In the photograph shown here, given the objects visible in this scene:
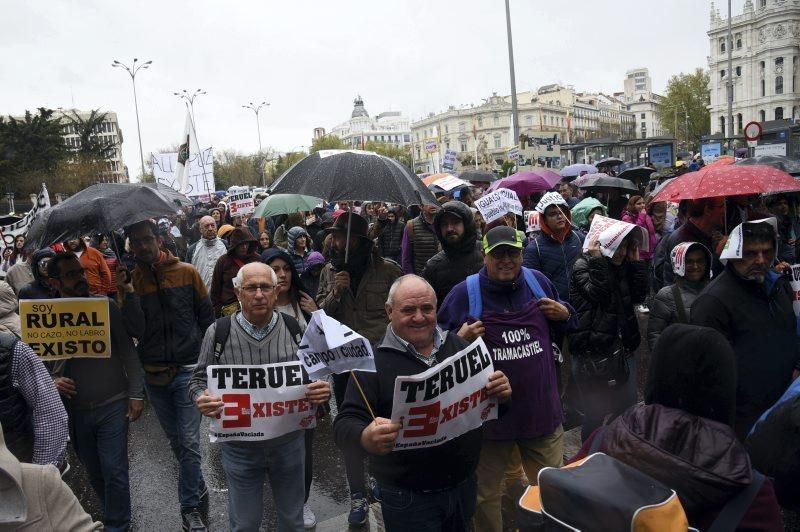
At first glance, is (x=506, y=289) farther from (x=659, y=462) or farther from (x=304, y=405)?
(x=659, y=462)

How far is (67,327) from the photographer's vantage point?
11.7 feet

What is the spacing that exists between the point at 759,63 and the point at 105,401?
325 feet

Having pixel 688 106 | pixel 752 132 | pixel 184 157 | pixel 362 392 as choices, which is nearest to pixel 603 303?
pixel 362 392

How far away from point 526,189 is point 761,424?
27.6 ft

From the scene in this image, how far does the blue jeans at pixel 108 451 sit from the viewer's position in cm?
366

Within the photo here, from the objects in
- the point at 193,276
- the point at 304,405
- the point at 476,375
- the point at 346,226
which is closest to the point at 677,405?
the point at 476,375

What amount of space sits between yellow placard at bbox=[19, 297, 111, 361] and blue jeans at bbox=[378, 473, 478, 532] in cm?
204


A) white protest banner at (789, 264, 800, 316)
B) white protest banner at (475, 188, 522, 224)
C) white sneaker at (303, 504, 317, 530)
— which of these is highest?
white protest banner at (475, 188, 522, 224)

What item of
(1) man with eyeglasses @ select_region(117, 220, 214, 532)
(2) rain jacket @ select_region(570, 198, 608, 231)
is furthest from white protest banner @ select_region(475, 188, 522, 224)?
(1) man with eyeglasses @ select_region(117, 220, 214, 532)

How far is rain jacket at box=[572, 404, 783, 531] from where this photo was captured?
1.64m

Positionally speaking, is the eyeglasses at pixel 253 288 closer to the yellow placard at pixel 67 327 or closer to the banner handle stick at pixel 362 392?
the banner handle stick at pixel 362 392

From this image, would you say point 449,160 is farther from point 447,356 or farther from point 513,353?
point 447,356

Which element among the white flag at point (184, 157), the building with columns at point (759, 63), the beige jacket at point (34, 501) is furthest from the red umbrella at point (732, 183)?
the building with columns at point (759, 63)

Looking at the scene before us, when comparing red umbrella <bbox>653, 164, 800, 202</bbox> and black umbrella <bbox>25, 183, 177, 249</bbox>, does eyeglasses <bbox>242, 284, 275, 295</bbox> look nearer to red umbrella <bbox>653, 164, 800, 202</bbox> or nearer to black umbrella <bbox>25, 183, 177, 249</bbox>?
black umbrella <bbox>25, 183, 177, 249</bbox>
